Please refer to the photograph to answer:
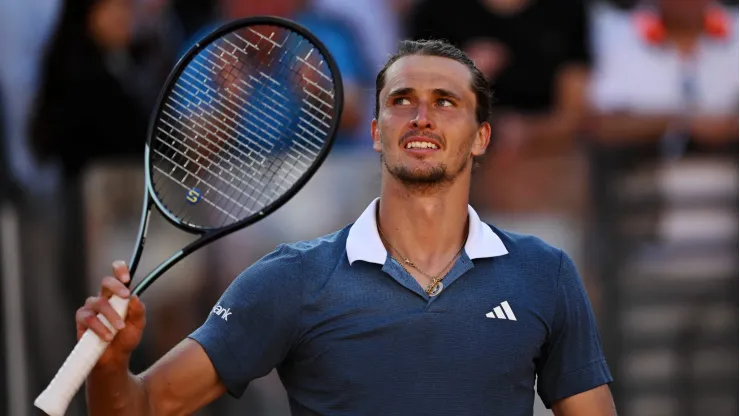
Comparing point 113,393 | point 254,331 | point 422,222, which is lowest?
point 113,393

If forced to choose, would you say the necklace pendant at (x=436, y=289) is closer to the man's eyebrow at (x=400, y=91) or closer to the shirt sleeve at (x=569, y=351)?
the shirt sleeve at (x=569, y=351)

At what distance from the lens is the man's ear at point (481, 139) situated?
12.2 feet

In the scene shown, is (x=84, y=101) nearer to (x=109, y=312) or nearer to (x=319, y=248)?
(x=319, y=248)

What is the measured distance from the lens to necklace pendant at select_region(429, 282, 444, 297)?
3.47m

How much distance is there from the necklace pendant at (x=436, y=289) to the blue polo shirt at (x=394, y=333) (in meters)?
0.01

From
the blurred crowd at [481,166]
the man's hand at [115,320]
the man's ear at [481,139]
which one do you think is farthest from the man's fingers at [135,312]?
the blurred crowd at [481,166]

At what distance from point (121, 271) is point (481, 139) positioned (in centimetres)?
115

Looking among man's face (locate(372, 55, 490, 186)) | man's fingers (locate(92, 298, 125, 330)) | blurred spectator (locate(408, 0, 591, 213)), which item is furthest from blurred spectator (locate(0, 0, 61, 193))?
man's fingers (locate(92, 298, 125, 330))

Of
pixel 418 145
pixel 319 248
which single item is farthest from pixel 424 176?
pixel 319 248

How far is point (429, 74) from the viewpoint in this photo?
3639 millimetres

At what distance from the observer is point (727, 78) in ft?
22.8

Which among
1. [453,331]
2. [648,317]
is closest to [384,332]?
[453,331]

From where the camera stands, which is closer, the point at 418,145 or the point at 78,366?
the point at 78,366

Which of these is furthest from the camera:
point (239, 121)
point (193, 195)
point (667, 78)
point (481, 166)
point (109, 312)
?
point (667, 78)
